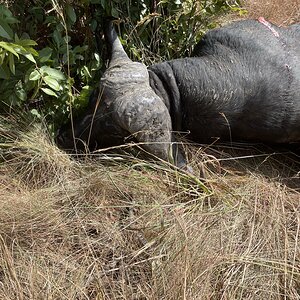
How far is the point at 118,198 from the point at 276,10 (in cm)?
232

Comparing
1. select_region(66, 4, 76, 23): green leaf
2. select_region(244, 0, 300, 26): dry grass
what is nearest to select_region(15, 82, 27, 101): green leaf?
select_region(66, 4, 76, 23): green leaf

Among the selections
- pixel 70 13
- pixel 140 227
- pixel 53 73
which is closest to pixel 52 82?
pixel 53 73

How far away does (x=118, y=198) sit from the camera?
9.20ft

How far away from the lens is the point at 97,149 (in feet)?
10.1

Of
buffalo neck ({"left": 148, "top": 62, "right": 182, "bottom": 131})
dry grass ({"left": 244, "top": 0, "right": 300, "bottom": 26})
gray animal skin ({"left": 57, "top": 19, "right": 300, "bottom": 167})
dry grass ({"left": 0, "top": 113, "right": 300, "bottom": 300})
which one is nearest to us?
dry grass ({"left": 0, "top": 113, "right": 300, "bottom": 300})

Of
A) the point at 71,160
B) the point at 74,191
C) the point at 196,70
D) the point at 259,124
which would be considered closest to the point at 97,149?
the point at 71,160

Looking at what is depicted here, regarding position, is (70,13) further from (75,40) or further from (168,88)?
(168,88)

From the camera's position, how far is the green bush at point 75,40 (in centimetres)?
291

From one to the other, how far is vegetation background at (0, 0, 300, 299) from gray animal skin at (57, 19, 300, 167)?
5.2 inches

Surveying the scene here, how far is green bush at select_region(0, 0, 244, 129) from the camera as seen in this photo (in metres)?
2.91

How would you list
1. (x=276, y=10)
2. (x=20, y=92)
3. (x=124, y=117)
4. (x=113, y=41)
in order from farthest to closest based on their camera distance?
(x=276, y=10), (x=113, y=41), (x=20, y=92), (x=124, y=117)

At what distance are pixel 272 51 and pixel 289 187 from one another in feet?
2.31

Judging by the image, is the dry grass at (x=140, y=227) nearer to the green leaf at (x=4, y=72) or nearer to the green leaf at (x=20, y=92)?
the green leaf at (x=20, y=92)

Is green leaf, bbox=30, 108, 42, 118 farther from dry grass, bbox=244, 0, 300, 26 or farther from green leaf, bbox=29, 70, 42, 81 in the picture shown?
dry grass, bbox=244, 0, 300, 26
